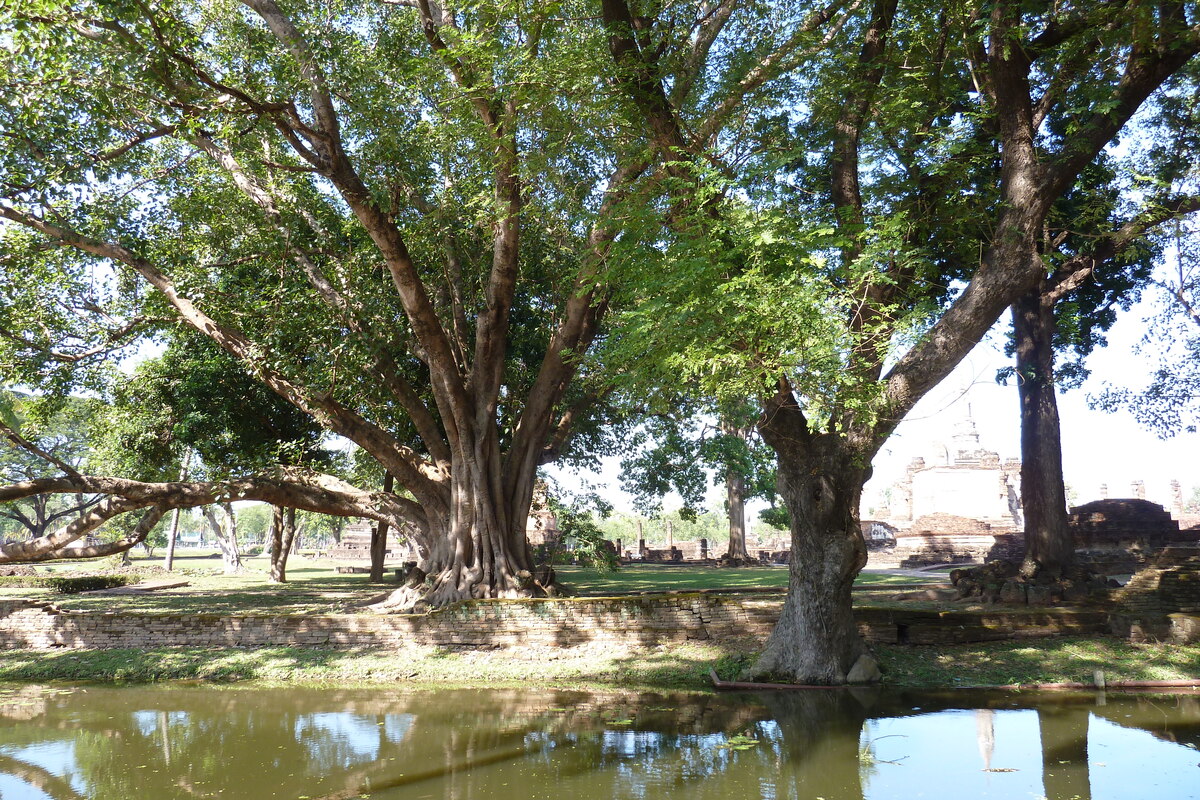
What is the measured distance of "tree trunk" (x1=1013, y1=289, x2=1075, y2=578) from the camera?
13219 millimetres

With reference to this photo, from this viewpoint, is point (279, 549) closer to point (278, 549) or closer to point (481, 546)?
point (278, 549)

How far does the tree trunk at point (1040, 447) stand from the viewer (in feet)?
43.4

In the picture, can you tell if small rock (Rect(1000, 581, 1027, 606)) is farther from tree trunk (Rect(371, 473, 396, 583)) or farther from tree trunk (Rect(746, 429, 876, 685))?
tree trunk (Rect(371, 473, 396, 583))

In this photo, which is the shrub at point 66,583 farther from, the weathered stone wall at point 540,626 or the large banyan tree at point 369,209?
the weathered stone wall at point 540,626

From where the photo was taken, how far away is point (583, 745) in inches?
246

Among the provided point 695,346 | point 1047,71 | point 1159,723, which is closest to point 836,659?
Result: point 1159,723

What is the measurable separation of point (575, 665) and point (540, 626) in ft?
2.94

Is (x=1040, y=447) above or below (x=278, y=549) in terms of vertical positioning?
above

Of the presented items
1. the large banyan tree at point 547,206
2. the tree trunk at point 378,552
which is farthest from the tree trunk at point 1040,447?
the tree trunk at point 378,552

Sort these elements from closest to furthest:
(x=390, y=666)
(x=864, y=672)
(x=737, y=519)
Result: 1. (x=864, y=672)
2. (x=390, y=666)
3. (x=737, y=519)

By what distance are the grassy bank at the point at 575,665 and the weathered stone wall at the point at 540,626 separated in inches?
8.0

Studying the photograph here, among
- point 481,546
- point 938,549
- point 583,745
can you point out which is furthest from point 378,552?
point 938,549

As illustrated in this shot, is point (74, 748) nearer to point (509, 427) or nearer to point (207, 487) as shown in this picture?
point (207, 487)

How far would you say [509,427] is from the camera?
15.2 meters
